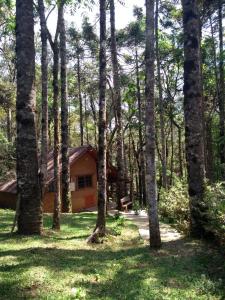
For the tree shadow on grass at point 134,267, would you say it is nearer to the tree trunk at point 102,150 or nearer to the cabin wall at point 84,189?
the tree trunk at point 102,150

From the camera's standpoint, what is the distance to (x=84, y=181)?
29.5 metres

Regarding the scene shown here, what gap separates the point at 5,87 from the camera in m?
25.8

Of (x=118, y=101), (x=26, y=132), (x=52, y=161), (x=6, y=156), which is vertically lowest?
(x=26, y=132)

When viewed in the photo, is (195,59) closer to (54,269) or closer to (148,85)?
(148,85)

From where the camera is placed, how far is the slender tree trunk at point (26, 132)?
1155 centimetres

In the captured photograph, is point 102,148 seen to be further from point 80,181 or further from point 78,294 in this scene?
point 80,181

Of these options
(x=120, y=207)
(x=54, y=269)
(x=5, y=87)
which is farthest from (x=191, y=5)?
(x=5, y=87)

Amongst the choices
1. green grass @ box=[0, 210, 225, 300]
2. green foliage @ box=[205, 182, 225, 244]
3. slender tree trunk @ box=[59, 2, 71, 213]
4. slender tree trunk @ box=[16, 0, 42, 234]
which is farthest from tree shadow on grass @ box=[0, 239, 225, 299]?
slender tree trunk @ box=[59, 2, 71, 213]

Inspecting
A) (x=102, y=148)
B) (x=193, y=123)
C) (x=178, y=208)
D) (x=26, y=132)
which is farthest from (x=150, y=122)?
(x=178, y=208)

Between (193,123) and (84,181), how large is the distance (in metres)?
18.3

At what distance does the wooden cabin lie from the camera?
25812 millimetres

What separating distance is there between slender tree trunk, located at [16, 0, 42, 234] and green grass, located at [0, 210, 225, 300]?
69cm

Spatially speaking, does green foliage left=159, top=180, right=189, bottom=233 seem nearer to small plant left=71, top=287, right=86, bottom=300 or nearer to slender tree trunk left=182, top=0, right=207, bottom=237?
slender tree trunk left=182, top=0, right=207, bottom=237

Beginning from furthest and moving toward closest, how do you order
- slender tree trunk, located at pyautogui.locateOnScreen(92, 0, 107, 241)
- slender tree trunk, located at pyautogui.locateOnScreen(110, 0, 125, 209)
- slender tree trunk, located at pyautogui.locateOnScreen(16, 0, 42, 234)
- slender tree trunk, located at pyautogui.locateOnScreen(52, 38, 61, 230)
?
1. slender tree trunk, located at pyautogui.locateOnScreen(110, 0, 125, 209)
2. slender tree trunk, located at pyautogui.locateOnScreen(52, 38, 61, 230)
3. slender tree trunk, located at pyautogui.locateOnScreen(92, 0, 107, 241)
4. slender tree trunk, located at pyautogui.locateOnScreen(16, 0, 42, 234)
